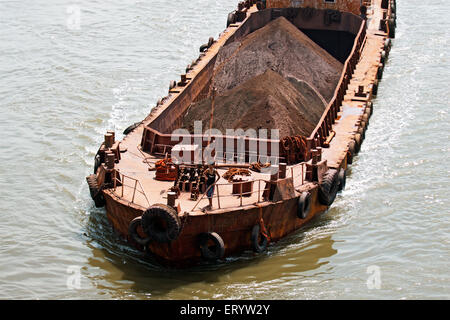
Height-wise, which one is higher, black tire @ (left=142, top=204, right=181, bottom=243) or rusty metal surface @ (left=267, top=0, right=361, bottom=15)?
rusty metal surface @ (left=267, top=0, right=361, bottom=15)

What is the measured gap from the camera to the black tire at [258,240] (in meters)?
17.5

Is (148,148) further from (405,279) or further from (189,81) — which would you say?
(405,279)

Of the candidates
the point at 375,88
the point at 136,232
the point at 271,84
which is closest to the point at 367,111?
the point at 375,88

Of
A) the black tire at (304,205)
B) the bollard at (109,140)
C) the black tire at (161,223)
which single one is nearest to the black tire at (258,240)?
the black tire at (304,205)

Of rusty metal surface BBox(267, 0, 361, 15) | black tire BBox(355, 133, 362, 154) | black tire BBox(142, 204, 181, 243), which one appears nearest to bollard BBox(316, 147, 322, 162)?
black tire BBox(355, 133, 362, 154)

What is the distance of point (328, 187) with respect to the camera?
19.6m

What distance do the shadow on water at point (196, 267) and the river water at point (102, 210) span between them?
35mm

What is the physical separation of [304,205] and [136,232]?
436 cm

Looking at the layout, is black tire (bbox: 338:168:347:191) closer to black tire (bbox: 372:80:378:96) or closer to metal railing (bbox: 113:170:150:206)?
metal railing (bbox: 113:170:150:206)

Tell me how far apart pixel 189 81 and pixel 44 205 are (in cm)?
754

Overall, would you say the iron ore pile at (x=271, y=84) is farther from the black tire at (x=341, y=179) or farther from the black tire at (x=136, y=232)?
the black tire at (x=136, y=232)

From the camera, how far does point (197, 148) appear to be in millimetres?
20047

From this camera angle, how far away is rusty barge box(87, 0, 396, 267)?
55.9ft

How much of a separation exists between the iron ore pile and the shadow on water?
3.83m
